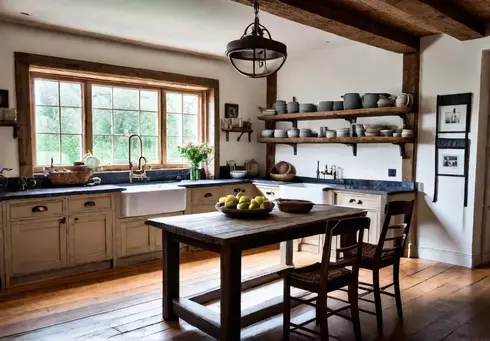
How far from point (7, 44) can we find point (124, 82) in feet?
4.49

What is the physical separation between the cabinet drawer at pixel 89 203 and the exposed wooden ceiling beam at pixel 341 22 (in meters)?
2.42

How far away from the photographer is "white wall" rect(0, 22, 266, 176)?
427cm

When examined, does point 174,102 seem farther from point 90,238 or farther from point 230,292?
point 230,292

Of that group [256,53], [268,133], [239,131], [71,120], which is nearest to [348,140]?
[268,133]

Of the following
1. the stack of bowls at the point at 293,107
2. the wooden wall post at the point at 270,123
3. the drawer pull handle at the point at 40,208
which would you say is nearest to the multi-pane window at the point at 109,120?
the drawer pull handle at the point at 40,208

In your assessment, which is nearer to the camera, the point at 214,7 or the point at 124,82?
the point at 214,7

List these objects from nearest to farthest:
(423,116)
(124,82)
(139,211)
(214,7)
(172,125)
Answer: (214,7)
(139,211)
(423,116)
(124,82)
(172,125)

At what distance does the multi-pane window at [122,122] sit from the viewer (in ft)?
16.8

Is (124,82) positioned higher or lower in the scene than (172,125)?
higher

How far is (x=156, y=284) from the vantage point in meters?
4.00

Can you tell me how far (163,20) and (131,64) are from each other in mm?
1089

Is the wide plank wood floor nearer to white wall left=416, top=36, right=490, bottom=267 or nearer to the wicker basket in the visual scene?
white wall left=416, top=36, right=490, bottom=267

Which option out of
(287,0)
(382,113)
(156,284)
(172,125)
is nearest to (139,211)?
(156,284)

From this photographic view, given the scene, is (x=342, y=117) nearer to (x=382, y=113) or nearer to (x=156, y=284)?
(x=382, y=113)
